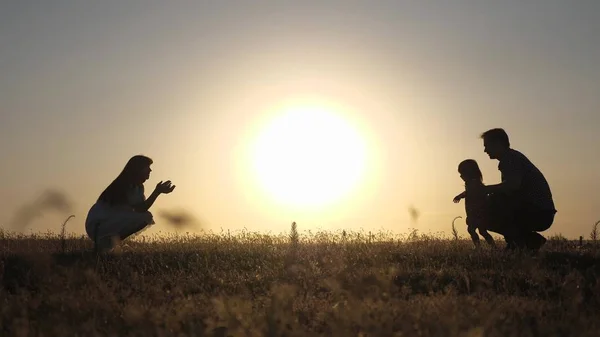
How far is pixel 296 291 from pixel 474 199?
5.49 metres

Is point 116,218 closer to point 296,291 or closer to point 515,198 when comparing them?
point 296,291

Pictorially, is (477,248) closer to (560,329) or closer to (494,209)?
(494,209)

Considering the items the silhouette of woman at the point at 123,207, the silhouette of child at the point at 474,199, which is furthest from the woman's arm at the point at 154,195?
the silhouette of child at the point at 474,199

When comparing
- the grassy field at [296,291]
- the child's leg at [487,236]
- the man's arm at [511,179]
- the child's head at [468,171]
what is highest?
the child's head at [468,171]

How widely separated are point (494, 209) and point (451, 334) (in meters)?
7.03

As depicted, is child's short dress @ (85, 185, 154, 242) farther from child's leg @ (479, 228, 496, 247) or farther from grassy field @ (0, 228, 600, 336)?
child's leg @ (479, 228, 496, 247)

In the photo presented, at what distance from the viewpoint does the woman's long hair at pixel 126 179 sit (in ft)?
37.0

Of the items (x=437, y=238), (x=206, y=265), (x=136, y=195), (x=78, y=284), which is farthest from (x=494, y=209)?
(x=78, y=284)

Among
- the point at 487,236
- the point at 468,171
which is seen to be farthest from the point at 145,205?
the point at 487,236

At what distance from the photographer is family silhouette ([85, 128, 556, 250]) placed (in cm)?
1096

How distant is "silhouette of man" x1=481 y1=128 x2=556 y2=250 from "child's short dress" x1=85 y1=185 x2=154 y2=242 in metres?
5.54

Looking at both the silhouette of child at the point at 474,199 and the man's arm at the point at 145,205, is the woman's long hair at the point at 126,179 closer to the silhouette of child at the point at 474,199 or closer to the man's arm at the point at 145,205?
the man's arm at the point at 145,205

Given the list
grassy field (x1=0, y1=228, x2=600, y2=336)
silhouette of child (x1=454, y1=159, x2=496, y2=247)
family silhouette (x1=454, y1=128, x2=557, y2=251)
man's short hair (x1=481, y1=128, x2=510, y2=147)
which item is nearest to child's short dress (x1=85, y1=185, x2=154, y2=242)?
grassy field (x1=0, y1=228, x2=600, y2=336)

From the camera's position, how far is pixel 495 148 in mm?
11023
